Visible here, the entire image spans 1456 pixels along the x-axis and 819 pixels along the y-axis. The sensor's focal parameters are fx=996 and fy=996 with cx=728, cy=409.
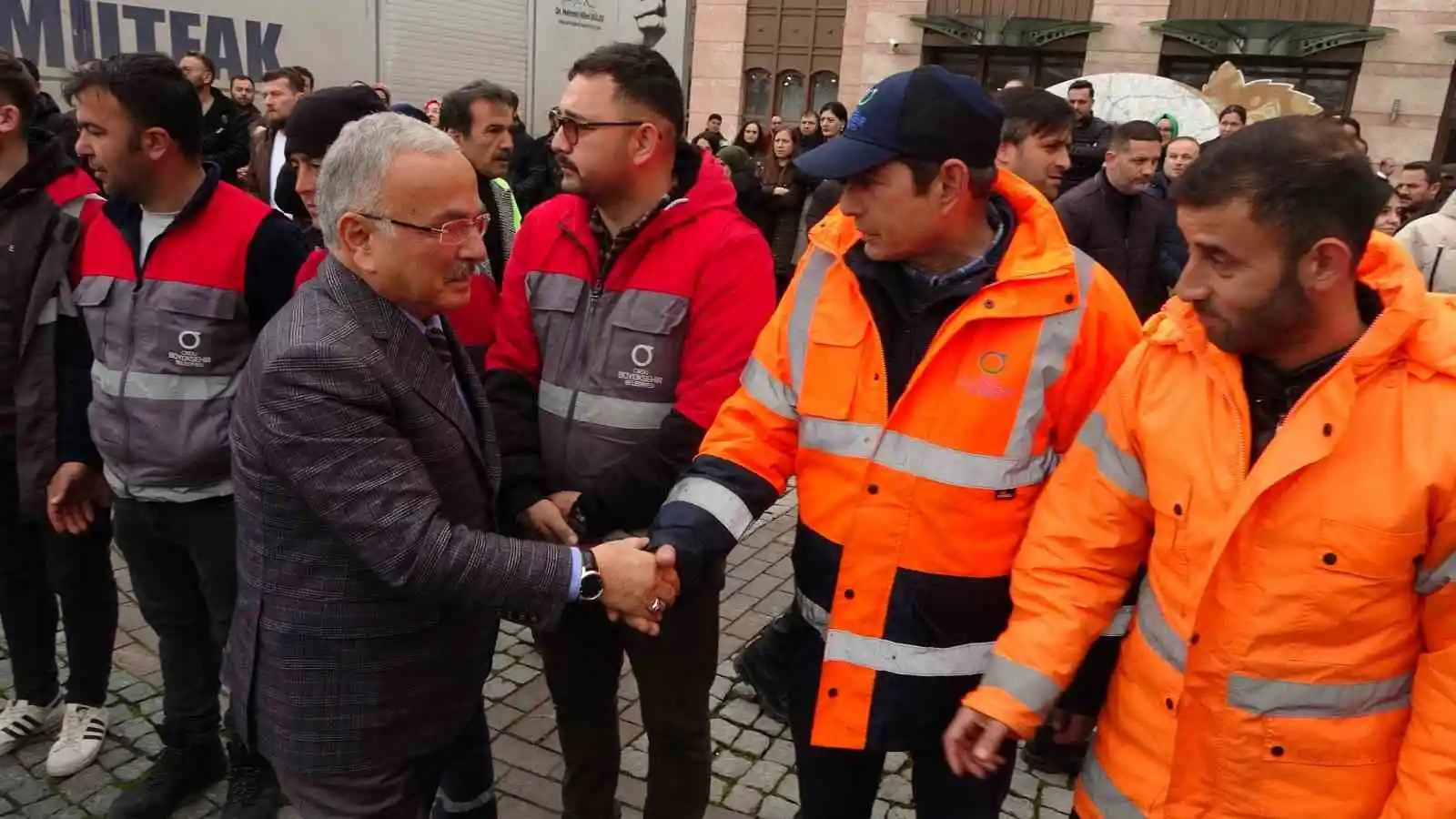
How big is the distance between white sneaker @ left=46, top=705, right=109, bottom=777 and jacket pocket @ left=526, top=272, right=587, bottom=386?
2.13m

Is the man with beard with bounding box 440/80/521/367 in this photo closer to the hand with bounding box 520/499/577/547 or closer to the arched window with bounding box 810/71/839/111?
the hand with bounding box 520/499/577/547

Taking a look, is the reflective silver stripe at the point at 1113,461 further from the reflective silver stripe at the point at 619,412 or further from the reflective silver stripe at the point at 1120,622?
the reflective silver stripe at the point at 619,412

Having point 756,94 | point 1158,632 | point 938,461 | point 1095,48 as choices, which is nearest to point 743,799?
point 938,461

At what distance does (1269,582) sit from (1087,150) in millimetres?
7060

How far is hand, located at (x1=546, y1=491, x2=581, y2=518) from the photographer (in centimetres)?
258

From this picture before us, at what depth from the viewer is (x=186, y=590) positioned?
3.05 metres

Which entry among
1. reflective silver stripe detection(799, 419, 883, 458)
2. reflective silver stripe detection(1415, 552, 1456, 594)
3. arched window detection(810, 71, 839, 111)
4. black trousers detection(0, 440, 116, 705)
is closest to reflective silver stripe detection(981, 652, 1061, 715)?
reflective silver stripe detection(799, 419, 883, 458)

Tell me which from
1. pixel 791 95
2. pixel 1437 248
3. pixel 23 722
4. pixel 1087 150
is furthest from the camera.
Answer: pixel 791 95

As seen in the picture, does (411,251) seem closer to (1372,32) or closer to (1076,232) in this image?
(1076,232)

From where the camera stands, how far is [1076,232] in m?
5.14

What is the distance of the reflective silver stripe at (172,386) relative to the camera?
108 inches

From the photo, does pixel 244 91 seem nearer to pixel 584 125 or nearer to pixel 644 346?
pixel 584 125

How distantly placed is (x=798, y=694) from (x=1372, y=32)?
22.1 m

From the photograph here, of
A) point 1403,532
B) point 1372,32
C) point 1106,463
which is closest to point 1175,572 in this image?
point 1106,463
